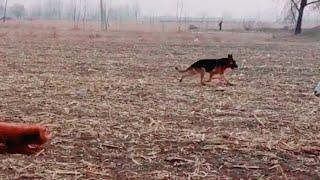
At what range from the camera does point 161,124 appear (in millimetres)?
8680

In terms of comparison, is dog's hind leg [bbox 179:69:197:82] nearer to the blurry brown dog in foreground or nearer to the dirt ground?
the dirt ground

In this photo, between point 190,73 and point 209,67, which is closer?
point 209,67

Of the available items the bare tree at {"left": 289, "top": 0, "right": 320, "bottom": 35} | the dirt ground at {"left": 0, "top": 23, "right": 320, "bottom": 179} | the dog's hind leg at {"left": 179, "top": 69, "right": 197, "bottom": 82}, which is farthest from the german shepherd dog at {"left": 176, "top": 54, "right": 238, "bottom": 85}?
the bare tree at {"left": 289, "top": 0, "right": 320, "bottom": 35}

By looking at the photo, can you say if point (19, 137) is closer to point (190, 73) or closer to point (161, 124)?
point (161, 124)

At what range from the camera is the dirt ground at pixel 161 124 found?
6391 mm

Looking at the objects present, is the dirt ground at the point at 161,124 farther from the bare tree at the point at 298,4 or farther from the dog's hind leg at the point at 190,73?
the bare tree at the point at 298,4

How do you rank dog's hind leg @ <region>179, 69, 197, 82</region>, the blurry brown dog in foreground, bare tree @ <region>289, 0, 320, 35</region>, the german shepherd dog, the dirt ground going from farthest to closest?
bare tree @ <region>289, 0, 320, 35</region>
dog's hind leg @ <region>179, 69, 197, 82</region>
the german shepherd dog
the dirt ground
the blurry brown dog in foreground

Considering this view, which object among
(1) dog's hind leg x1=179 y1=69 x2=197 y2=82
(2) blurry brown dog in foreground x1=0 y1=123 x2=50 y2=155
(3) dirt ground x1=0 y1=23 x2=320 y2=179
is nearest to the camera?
(2) blurry brown dog in foreground x1=0 y1=123 x2=50 y2=155

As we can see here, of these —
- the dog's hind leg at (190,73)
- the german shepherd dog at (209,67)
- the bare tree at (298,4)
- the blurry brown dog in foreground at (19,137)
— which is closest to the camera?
the blurry brown dog in foreground at (19,137)

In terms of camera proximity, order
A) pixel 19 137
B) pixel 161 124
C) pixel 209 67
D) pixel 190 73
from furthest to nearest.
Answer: pixel 190 73
pixel 209 67
pixel 161 124
pixel 19 137

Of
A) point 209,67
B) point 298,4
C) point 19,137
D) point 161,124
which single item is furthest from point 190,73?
point 298,4

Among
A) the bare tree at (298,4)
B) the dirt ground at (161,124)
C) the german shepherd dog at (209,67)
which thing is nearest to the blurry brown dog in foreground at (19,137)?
the dirt ground at (161,124)

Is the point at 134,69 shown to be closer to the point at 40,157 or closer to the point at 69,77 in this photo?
the point at 69,77

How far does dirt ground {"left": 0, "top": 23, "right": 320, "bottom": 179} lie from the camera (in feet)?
21.0
